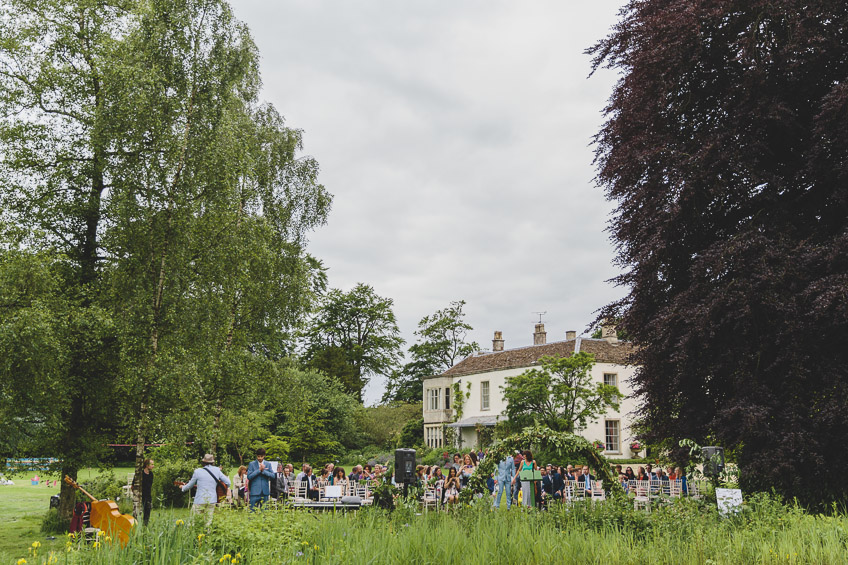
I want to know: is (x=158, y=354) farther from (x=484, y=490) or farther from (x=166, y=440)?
(x=484, y=490)

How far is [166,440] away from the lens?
48.4ft

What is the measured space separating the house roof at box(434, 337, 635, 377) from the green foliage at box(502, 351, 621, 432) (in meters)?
7.62

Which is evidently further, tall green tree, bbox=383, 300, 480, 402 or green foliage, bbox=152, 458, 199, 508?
tall green tree, bbox=383, 300, 480, 402

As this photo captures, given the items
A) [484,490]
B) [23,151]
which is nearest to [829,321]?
[484,490]

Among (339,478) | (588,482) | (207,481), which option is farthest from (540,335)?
(207,481)

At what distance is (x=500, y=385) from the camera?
34.7m

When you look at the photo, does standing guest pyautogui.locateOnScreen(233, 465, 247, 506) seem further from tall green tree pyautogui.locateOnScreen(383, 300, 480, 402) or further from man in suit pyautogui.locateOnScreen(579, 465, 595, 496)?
tall green tree pyautogui.locateOnScreen(383, 300, 480, 402)

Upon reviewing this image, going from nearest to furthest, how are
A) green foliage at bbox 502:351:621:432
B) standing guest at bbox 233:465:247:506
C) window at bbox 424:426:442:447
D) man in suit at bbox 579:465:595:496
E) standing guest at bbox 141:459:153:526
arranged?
standing guest at bbox 141:459:153:526 < standing guest at bbox 233:465:247:506 < man in suit at bbox 579:465:595:496 < green foliage at bbox 502:351:621:432 < window at bbox 424:426:442:447

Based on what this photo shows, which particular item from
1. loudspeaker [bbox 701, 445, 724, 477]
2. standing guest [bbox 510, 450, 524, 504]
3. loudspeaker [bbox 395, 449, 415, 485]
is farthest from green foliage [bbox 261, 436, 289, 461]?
loudspeaker [bbox 701, 445, 724, 477]

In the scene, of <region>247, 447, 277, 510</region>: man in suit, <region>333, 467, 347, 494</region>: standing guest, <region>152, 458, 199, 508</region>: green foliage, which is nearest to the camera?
<region>247, 447, 277, 510</region>: man in suit

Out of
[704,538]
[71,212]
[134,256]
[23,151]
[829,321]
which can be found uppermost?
[23,151]

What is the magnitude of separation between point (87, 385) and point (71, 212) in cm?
420

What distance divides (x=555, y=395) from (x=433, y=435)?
19568mm

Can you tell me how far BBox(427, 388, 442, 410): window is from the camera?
45938 millimetres
